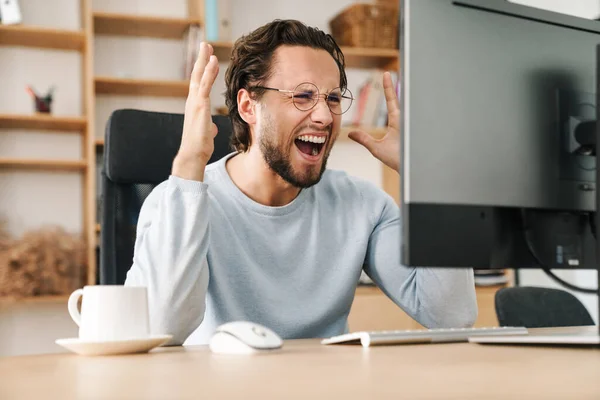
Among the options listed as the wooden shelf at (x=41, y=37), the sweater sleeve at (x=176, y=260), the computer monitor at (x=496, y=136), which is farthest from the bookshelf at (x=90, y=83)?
the computer monitor at (x=496, y=136)

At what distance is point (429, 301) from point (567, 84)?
647mm

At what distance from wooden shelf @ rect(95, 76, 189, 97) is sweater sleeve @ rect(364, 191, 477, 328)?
2.02 m

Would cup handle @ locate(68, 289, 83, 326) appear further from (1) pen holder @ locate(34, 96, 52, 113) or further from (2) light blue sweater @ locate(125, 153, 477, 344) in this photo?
(1) pen holder @ locate(34, 96, 52, 113)

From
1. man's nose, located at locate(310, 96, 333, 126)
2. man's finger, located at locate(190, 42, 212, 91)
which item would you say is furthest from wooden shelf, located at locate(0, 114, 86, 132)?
man's finger, located at locate(190, 42, 212, 91)

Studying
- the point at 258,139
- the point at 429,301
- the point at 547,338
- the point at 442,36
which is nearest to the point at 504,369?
the point at 547,338

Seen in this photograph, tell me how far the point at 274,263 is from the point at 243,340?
60cm

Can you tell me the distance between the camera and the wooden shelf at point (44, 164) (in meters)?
3.39

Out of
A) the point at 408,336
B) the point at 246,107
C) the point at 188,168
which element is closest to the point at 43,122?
the point at 246,107

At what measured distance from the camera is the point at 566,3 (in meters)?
3.70

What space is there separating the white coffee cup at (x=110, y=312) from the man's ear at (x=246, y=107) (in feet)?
2.98

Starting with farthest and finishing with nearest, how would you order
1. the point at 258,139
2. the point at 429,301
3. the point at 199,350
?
the point at 258,139, the point at 429,301, the point at 199,350

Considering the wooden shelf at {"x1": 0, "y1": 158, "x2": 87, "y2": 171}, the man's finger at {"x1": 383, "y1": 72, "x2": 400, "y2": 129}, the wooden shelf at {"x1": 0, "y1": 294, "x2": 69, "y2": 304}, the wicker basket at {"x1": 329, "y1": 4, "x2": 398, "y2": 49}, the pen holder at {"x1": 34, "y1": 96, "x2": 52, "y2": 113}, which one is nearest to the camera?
the man's finger at {"x1": 383, "y1": 72, "x2": 400, "y2": 129}

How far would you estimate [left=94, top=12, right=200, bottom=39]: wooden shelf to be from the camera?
11.7 feet

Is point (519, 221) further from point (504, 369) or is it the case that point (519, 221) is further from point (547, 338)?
point (504, 369)
